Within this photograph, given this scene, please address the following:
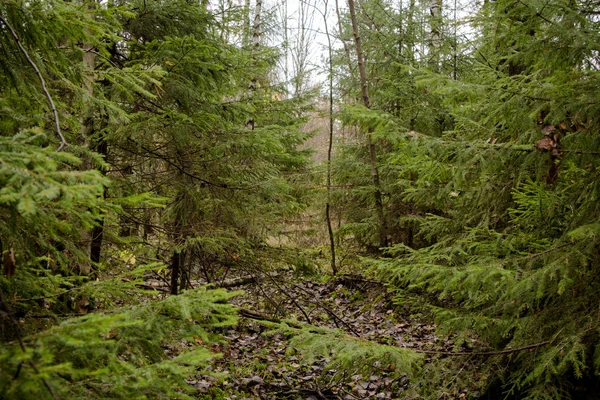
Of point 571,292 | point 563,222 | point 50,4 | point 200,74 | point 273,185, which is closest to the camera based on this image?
point 50,4

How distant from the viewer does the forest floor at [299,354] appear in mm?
5305

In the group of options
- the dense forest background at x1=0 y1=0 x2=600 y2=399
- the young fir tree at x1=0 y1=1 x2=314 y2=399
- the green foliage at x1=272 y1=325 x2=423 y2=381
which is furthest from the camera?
the green foliage at x1=272 y1=325 x2=423 y2=381

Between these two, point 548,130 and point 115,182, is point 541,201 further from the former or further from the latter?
point 115,182

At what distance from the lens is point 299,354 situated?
6719 millimetres

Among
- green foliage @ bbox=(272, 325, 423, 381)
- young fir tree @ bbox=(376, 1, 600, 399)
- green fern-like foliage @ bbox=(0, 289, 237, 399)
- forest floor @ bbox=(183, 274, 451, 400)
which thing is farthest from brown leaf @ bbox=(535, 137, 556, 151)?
green fern-like foliage @ bbox=(0, 289, 237, 399)

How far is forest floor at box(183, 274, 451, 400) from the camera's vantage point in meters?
5.30

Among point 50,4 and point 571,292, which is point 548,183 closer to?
point 571,292

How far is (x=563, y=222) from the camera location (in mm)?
3971

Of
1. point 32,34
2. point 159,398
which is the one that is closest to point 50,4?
point 32,34

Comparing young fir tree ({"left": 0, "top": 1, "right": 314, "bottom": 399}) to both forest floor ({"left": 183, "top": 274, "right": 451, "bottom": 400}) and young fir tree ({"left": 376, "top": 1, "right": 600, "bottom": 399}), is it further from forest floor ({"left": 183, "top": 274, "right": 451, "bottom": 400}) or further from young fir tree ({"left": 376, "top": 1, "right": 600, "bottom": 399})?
young fir tree ({"left": 376, "top": 1, "right": 600, "bottom": 399})

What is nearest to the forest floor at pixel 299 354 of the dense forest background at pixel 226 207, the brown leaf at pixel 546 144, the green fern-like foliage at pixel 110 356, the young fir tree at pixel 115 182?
the dense forest background at pixel 226 207

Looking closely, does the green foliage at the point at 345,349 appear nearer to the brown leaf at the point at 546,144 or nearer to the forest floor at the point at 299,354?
the forest floor at the point at 299,354

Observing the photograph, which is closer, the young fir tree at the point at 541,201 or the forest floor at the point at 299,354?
the young fir tree at the point at 541,201

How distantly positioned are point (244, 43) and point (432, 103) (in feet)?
22.9
